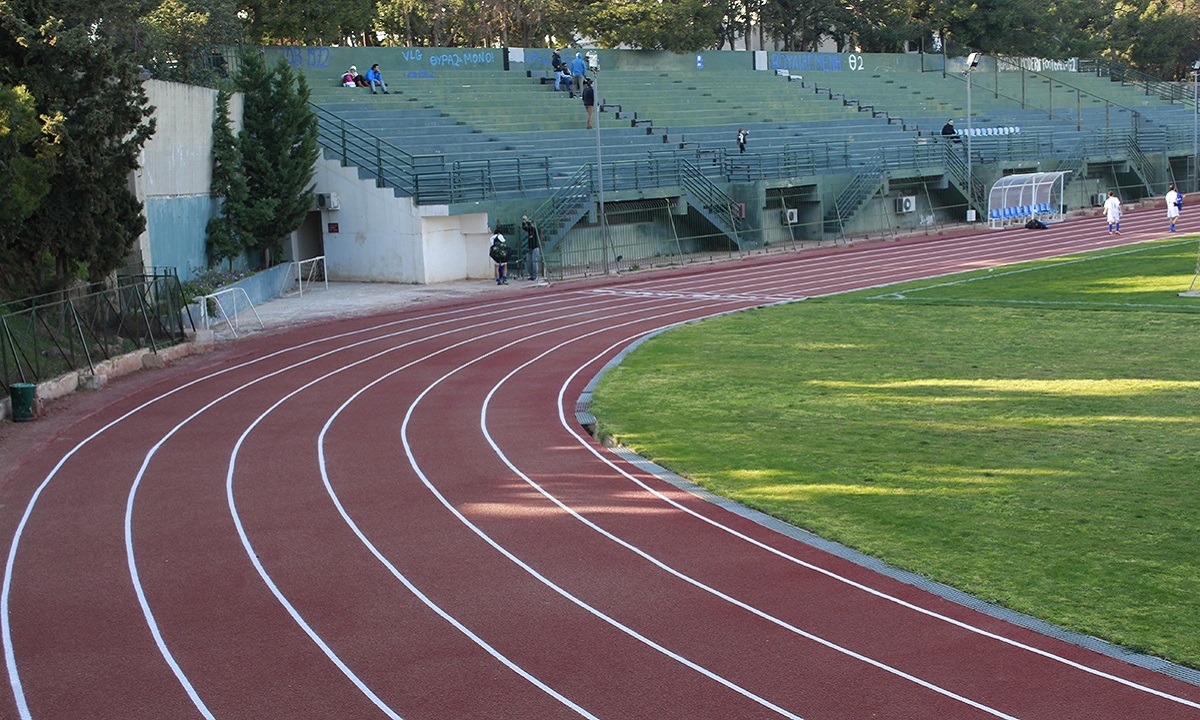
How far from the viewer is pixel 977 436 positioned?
1361cm

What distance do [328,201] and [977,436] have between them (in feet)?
79.1

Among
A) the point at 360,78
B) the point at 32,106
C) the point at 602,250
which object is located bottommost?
the point at 602,250

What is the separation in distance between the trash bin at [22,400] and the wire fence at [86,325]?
554mm

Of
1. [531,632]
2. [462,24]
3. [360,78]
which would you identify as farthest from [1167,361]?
[462,24]

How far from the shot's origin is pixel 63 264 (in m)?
20.2

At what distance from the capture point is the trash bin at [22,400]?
16250mm

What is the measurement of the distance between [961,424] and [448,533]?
21.3 feet

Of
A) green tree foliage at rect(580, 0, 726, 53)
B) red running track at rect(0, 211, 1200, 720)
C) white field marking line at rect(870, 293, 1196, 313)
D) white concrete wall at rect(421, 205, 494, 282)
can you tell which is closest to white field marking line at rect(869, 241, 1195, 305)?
white field marking line at rect(870, 293, 1196, 313)

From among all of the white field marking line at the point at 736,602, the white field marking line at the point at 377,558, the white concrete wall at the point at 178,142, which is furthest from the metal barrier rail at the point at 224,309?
the white field marking line at the point at 736,602

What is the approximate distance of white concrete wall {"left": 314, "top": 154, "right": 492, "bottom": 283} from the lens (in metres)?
32.8

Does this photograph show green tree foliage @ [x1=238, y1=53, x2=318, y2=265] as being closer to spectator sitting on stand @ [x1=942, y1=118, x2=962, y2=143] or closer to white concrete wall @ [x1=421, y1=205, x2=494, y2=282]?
white concrete wall @ [x1=421, y1=205, x2=494, y2=282]

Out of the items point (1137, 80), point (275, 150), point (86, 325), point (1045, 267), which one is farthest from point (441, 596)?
point (1137, 80)

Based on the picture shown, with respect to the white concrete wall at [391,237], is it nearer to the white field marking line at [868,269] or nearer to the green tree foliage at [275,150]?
the green tree foliage at [275,150]

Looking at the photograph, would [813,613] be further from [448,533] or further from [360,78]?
[360,78]
